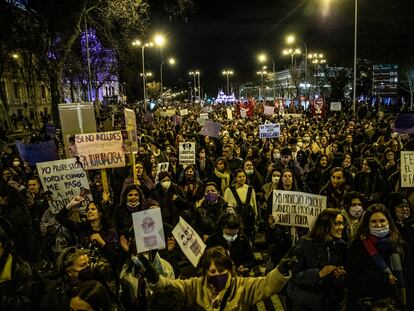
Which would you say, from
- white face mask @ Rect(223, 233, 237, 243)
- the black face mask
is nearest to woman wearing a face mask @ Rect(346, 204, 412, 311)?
white face mask @ Rect(223, 233, 237, 243)

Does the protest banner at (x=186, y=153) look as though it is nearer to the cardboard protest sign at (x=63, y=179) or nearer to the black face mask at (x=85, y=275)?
the cardboard protest sign at (x=63, y=179)

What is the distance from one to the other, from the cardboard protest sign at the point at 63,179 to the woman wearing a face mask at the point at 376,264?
4075 millimetres

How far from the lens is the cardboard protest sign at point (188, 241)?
398 centimetres

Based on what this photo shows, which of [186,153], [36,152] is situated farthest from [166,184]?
[36,152]

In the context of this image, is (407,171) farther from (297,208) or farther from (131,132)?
(131,132)

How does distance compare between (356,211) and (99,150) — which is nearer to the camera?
(356,211)

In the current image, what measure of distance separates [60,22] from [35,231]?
49.7 ft

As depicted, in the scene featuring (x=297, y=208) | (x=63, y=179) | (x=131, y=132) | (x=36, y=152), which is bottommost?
(x=297, y=208)

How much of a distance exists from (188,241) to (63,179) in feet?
11.2

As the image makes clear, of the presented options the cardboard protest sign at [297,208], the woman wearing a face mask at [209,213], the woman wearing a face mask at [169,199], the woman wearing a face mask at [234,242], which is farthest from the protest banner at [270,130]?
the woman wearing a face mask at [234,242]

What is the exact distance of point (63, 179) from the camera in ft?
22.1

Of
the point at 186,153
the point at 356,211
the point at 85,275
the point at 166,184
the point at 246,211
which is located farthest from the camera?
the point at 186,153

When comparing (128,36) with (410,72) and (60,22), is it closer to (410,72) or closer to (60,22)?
(60,22)

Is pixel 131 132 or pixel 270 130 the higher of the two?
pixel 131 132
